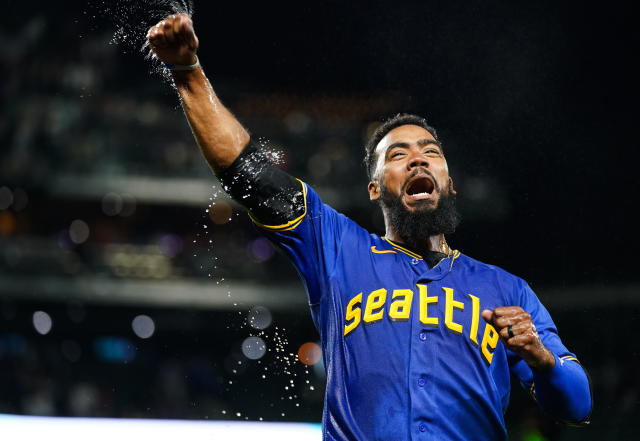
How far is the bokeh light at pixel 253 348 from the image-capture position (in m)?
13.2

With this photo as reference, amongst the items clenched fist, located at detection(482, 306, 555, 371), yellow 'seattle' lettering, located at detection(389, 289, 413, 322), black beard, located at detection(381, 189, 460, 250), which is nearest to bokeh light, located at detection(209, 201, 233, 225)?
black beard, located at detection(381, 189, 460, 250)

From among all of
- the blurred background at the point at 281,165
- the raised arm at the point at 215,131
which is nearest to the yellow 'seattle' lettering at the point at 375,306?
the raised arm at the point at 215,131

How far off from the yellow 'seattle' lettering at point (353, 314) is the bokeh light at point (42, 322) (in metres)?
12.6

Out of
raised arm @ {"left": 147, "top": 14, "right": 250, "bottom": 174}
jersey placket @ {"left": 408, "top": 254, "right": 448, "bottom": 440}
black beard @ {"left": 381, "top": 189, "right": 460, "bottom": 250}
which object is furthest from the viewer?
black beard @ {"left": 381, "top": 189, "right": 460, "bottom": 250}

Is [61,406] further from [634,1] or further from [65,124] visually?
[634,1]

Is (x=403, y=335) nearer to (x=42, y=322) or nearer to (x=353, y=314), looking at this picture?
(x=353, y=314)

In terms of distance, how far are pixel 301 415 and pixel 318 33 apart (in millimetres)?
5827

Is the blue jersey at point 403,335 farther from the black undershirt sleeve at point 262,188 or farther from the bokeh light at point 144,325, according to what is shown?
the bokeh light at point 144,325

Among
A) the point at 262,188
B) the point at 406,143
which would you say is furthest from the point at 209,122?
the point at 406,143

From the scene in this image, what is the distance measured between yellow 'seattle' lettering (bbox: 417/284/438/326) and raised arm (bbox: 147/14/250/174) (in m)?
0.82

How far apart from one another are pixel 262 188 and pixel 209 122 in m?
0.29

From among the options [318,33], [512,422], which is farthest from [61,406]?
[318,33]

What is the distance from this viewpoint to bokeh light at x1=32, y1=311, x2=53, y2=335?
1356 centimetres

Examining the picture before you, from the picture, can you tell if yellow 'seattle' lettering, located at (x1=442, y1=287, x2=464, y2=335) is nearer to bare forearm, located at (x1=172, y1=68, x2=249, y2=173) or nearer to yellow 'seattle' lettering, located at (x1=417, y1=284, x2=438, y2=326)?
yellow 'seattle' lettering, located at (x1=417, y1=284, x2=438, y2=326)
